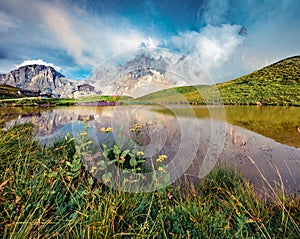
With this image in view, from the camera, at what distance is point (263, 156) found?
4535mm

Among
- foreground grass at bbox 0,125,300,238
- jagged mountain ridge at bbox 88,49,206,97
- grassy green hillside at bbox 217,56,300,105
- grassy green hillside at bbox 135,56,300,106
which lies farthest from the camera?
grassy green hillside at bbox 217,56,300,105

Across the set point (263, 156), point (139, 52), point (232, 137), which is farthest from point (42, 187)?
point (232, 137)

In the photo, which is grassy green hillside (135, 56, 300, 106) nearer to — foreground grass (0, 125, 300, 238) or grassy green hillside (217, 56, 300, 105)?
grassy green hillside (217, 56, 300, 105)

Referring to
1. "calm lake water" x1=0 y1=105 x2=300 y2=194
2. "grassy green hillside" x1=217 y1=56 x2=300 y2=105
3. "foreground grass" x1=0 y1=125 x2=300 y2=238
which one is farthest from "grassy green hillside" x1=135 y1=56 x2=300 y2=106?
"foreground grass" x1=0 y1=125 x2=300 y2=238

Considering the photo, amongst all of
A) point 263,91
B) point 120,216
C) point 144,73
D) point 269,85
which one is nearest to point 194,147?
point 144,73

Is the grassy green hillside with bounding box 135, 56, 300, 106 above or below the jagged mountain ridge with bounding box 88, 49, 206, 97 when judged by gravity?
above

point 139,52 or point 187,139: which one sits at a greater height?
point 139,52

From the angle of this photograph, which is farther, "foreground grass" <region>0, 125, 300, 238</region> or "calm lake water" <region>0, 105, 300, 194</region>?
"calm lake water" <region>0, 105, 300, 194</region>

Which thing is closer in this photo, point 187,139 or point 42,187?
point 42,187

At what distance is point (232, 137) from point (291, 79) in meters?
46.1

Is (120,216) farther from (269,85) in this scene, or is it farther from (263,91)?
(269,85)

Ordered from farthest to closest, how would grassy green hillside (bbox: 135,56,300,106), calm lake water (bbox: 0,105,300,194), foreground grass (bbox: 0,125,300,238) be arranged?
grassy green hillside (bbox: 135,56,300,106) → calm lake water (bbox: 0,105,300,194) → foreground grass (bbox: 0,125,300,238)

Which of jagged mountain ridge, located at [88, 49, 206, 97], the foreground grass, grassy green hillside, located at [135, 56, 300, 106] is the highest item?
grassy green hillside, located at [135, 56, 300, 106]

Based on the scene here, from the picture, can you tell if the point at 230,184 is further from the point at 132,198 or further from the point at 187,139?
the point at 187,139
